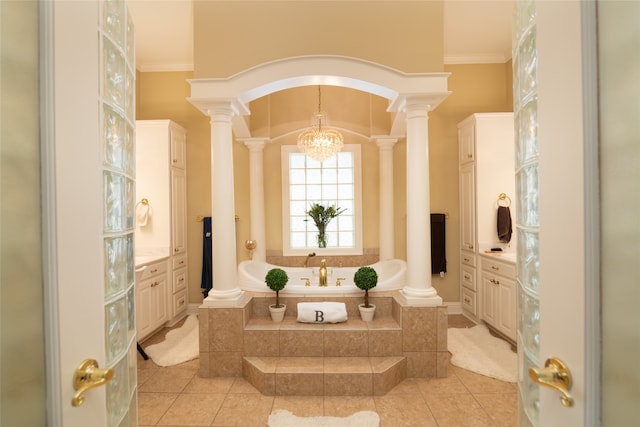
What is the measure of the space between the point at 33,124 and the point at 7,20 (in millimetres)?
195

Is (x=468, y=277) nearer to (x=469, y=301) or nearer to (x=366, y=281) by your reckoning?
(x=469, y=301)

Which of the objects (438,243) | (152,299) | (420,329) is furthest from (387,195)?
(152,299)

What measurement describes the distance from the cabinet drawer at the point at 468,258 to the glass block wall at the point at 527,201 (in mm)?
3371

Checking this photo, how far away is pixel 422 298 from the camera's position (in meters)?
2.81

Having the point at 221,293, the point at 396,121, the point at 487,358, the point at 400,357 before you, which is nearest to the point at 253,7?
the point at 396,121

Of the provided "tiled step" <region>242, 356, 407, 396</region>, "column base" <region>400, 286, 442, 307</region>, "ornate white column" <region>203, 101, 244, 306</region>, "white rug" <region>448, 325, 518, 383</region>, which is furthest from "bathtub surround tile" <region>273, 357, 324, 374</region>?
"white rug" <region>448, 325, 518, 383</region>

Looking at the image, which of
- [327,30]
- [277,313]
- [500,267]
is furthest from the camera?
[500,267]

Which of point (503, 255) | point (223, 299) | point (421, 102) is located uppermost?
point (421, 102)

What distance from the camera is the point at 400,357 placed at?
275 cm

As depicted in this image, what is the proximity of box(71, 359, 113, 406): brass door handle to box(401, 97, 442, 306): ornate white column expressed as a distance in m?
2.48

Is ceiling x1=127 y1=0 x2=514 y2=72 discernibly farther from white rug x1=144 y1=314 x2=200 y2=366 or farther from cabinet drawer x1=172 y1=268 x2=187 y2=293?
white rug x1=144 y1=314 x2=200 y2=366

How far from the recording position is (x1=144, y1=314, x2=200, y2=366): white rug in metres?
3.17

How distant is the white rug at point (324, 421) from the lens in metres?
2.15

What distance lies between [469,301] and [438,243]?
33.5 inches
